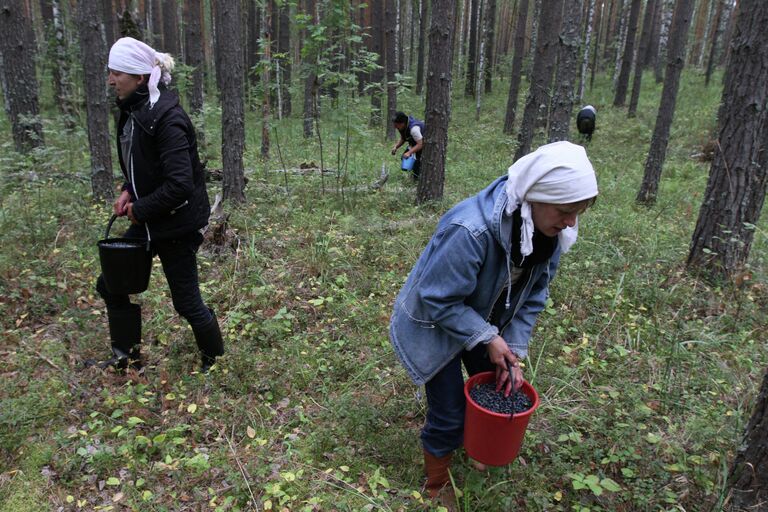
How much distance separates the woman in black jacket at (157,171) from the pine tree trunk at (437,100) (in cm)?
429

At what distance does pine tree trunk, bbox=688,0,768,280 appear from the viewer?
450 centimetres

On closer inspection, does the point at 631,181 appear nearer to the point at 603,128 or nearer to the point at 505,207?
the point at 603,128

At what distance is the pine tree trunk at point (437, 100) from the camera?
6.50 metres

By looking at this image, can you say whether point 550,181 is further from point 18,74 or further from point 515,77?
point 515,77

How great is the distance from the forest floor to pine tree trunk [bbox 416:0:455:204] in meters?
1.07

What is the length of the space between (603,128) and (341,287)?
48.3 feet

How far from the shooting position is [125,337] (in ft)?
11.2

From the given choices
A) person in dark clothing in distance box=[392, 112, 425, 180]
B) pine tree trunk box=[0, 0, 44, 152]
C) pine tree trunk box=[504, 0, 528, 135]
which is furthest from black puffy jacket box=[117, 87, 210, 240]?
pine tree trunk box=[504, 0, 528, 135]

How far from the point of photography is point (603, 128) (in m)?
16.3

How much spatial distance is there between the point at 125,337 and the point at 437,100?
5099mm

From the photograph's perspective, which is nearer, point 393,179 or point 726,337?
point 726,337

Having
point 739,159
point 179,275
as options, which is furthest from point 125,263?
point 739,159

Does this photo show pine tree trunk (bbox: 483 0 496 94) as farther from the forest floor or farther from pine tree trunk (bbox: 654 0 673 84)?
the forest floor

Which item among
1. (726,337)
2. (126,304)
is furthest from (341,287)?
(726,337)
